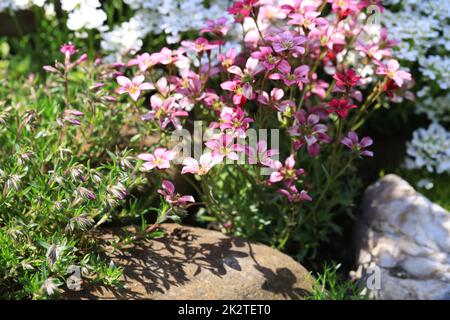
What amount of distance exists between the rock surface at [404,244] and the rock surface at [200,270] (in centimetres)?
37

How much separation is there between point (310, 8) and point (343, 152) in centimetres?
80

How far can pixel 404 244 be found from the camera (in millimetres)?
2818

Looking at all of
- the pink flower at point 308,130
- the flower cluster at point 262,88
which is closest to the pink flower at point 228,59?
the flower cluster at point 262,88

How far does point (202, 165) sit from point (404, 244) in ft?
3.42

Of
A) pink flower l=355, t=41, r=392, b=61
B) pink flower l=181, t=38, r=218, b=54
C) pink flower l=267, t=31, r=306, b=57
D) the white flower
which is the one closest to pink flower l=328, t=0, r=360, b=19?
pink flower l=355, t=41, r=392, b=61

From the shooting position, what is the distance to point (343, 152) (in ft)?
10.0

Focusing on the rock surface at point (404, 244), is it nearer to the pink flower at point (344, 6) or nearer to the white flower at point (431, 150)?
the white flower at point (431, 150)

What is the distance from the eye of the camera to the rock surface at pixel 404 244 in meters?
2.70

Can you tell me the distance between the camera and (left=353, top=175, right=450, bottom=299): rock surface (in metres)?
2.70

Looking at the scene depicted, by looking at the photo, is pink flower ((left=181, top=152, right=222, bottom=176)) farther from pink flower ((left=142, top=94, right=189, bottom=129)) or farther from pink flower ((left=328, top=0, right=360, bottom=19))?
pink flower ((left=328, top=0, right=360, bottom=19))

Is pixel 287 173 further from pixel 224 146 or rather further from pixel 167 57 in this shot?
pixel 167 57

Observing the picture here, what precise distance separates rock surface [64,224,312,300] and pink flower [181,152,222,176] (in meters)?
0.41

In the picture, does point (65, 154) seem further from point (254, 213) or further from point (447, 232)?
point (447, 232)
